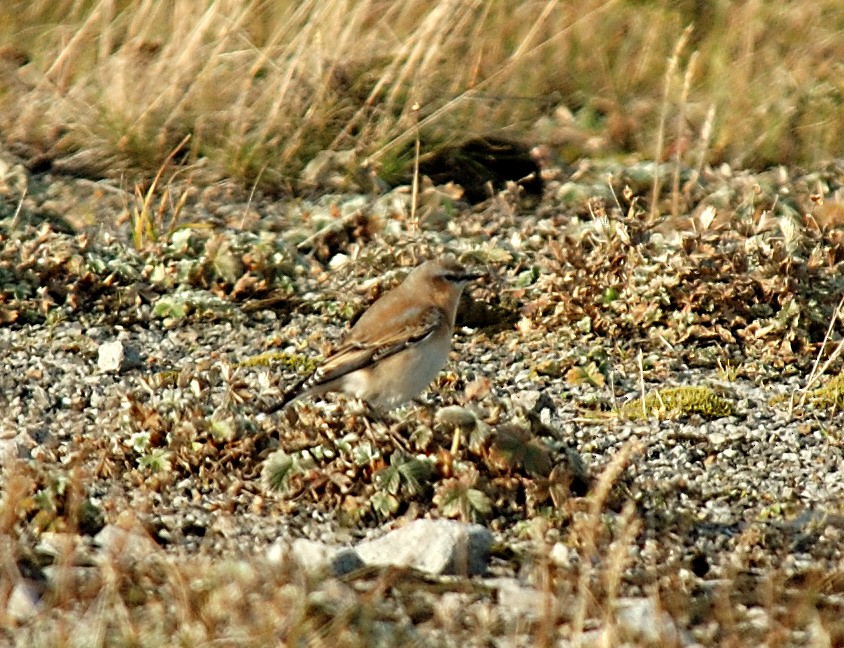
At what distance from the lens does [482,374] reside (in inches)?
306

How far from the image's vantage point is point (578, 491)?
6.02m

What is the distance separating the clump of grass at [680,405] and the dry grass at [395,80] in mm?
2703

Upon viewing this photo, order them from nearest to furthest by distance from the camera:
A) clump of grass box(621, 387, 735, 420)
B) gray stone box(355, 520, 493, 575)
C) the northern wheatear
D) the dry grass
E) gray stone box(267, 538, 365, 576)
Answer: gray stone box(267, 538, 365, 576), gray stone box(355, 520, 493, 575), the northern wheatear, clump of grass box(621, 387, 735, 420), the dry grass

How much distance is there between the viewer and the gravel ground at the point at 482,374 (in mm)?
5801

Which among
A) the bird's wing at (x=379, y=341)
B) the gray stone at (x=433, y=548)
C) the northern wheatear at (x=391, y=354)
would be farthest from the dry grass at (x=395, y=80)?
the gray stone at (x=433, y=548)

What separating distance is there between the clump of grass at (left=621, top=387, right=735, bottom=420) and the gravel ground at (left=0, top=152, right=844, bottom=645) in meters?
0.02

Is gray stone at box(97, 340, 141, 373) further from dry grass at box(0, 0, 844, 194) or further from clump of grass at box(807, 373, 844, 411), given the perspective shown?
clump of grass at box(807, 373, 844, 411)

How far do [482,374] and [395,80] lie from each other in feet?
12.1

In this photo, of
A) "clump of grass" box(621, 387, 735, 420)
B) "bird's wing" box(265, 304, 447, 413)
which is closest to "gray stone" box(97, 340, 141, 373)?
"bird's wing" box(265, 304, 447, 413)

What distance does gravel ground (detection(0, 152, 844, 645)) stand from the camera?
5801mm

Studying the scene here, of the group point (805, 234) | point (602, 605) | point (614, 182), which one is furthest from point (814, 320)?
point (602, 605)

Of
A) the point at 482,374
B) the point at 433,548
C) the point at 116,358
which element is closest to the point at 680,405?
the point at 482,374

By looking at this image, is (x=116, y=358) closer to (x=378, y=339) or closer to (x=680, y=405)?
(x=378, y=339)

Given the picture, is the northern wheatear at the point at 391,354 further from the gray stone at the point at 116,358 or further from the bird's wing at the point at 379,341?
the gray stone at the point at 116,358
